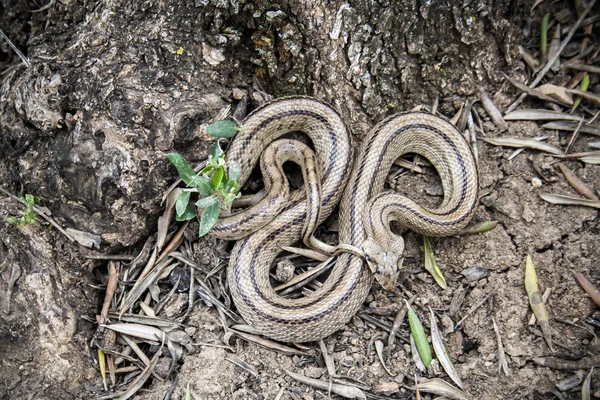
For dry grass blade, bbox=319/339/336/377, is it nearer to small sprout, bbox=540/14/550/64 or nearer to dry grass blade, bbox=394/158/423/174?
dry grass blade, bbox=394/158/423/174

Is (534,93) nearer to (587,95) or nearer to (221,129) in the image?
(587,95)

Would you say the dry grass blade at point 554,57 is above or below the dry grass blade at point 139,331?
below

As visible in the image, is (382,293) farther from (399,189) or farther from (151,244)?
(151,244)

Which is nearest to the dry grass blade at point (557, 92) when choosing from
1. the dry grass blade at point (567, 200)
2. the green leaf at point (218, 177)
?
the dry grass blade at point (567, 200)

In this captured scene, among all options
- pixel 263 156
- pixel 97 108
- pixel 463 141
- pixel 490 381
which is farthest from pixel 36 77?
pixel 490 381

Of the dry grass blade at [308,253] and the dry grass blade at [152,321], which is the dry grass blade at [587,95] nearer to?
the dry grass blade at [308,253]

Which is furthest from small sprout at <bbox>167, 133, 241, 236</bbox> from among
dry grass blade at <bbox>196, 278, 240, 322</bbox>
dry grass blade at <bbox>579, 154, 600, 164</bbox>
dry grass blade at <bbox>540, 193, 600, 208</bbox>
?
dry grass blade at <bbox>579, 154, 600, 164</bbox>
